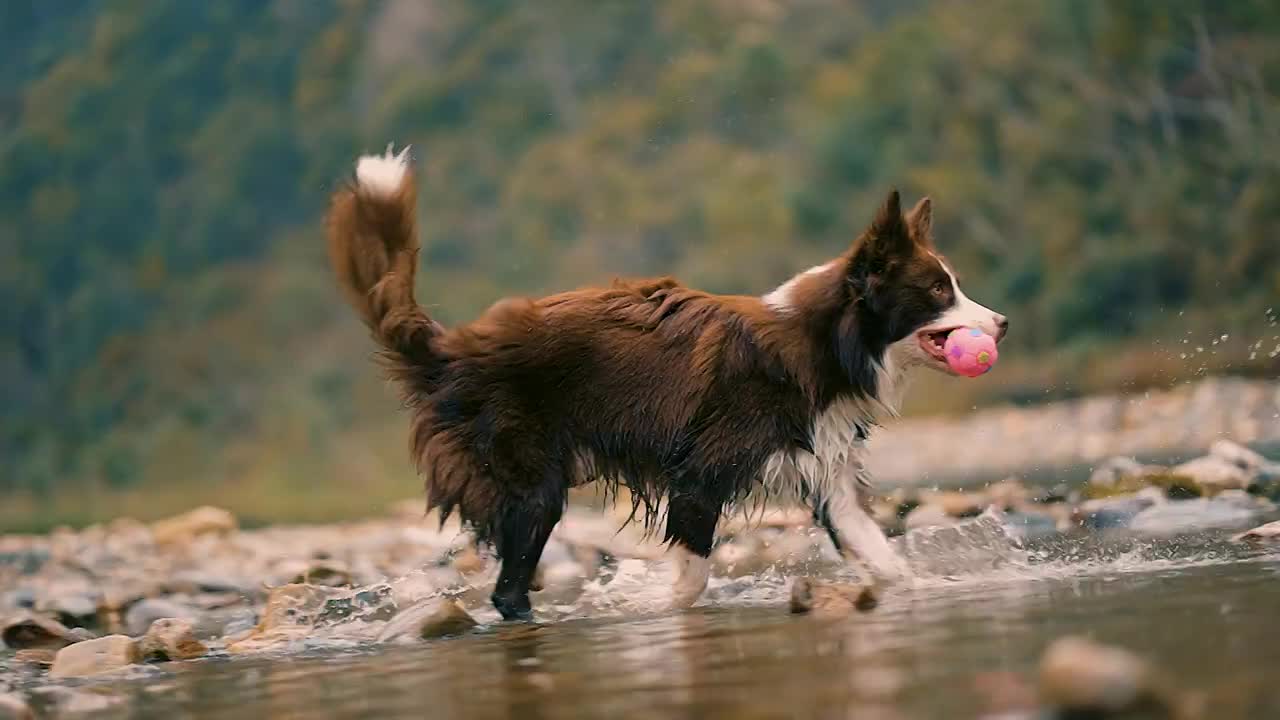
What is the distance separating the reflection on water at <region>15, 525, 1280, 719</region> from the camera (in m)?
4.13

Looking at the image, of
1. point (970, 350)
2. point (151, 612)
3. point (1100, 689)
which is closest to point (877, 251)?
point (970, 350)

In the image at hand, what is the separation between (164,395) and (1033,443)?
102 feet

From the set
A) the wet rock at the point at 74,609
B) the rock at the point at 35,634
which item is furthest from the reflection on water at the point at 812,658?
the wet rock at the point at 74,609

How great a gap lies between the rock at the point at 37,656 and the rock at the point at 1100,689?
487cm

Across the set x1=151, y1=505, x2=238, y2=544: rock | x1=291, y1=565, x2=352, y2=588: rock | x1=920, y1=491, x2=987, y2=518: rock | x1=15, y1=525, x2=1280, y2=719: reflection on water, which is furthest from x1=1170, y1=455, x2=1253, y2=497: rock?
x1=151, y1=505, x2=238, y2=544: rock

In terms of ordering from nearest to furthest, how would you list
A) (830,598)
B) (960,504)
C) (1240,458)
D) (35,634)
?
(830,598)
(35,634)
(1240,458)
(960,504)

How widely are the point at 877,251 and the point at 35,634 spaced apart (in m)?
4.54

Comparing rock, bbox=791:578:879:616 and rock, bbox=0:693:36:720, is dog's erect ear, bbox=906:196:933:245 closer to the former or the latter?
rock, bbox=791:578:879:616

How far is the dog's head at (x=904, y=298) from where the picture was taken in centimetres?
725

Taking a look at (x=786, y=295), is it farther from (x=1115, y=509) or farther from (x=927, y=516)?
(x=927, y=516)

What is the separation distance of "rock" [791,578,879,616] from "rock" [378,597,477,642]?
58.3 inches

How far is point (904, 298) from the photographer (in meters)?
7.28

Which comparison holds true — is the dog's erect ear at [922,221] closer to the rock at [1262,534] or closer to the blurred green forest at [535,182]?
the rock at [1262,534]

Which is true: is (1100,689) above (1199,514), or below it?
below
